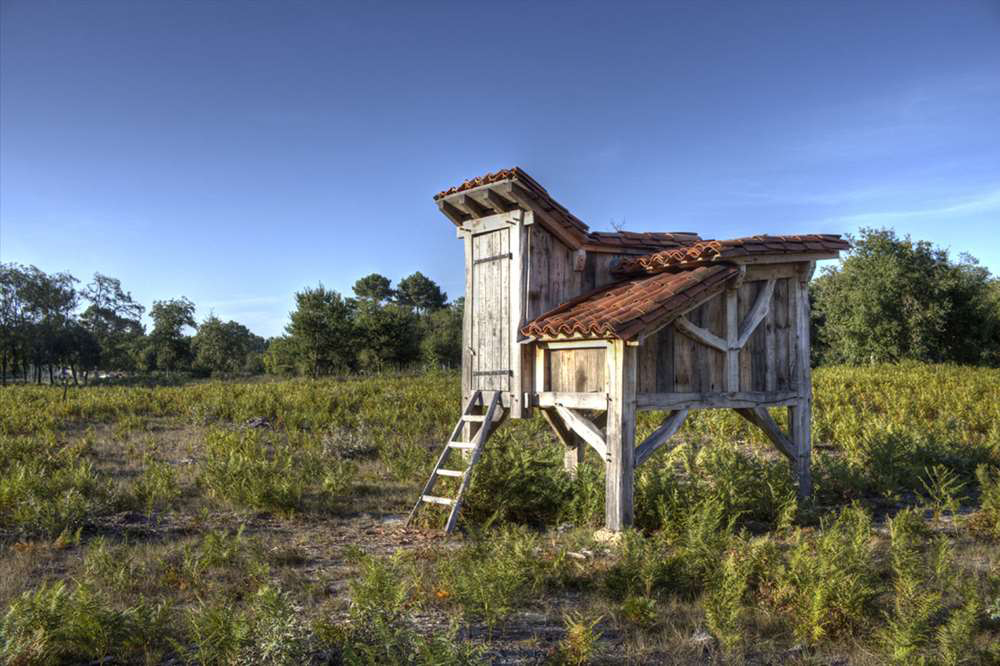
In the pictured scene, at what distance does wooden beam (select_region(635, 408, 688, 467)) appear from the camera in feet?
25.8

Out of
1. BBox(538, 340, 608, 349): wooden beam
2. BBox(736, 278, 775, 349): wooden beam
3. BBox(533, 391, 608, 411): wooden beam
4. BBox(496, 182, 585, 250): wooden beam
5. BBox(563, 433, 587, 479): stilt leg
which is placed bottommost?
BBox(563, 433, 587, 479): stilt leg

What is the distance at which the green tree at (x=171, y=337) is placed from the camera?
65750mm

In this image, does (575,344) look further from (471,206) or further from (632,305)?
(471,206)

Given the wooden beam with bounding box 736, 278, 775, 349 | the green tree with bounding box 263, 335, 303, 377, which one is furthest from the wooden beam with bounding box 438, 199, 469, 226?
the green tree with bounding box 263, 335, 303, 377

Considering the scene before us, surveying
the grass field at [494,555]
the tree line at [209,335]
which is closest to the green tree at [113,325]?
the tree line at [209,335]

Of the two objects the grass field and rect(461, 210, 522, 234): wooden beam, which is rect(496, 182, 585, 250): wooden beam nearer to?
rect(461, 210, 522, 234): wooden beam

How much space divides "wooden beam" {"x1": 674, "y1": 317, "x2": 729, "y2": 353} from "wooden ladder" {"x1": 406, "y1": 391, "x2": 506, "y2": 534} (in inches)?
104

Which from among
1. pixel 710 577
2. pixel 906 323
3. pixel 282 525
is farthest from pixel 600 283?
pixel 906 323

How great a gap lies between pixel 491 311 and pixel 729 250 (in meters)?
3.31

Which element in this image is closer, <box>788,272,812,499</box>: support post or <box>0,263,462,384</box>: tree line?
<box>788,272,812,499</box>: support post

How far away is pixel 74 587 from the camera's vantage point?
6.26 metres

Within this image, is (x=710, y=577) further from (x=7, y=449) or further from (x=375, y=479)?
(x=7, y=449)

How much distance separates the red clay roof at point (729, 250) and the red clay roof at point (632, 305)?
165 mm

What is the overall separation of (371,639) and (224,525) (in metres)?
4.96
